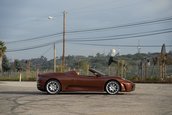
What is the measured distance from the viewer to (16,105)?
13.6 meters

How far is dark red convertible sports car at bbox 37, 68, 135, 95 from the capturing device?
59.9 ft

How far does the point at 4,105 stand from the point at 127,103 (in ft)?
12.9

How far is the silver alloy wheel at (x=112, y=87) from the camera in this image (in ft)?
59.8

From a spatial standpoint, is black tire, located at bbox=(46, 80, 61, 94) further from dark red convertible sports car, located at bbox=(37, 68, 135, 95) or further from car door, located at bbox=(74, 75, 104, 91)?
car door, located at bbox=(74, 75, 104, 91)

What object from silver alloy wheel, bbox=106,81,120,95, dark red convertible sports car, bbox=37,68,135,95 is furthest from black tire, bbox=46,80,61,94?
silver alloy wheel, bbox=106,81,120,95

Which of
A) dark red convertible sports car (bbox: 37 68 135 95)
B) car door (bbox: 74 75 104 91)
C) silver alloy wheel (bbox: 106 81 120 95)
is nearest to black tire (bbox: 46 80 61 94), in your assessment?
dark red convertible sports car (bbox: 37 68 135 95)

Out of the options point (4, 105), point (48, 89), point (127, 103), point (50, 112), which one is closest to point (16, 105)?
point (4, 105)

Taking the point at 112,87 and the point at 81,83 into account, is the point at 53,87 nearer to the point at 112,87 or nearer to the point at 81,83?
the point at 81,83

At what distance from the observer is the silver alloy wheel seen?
59.8 feet

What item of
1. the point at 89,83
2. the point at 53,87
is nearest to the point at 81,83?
the point at 89,83

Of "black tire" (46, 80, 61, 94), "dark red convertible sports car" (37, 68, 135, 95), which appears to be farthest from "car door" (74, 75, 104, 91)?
"black tire" (46, 80, 61, 94)

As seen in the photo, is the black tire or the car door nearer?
the car door

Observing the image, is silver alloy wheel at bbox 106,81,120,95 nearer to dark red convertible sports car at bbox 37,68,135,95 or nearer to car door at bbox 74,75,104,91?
dark red convertible sports car at bbox 37,68,135,95

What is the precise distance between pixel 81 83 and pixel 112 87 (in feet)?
4.30
